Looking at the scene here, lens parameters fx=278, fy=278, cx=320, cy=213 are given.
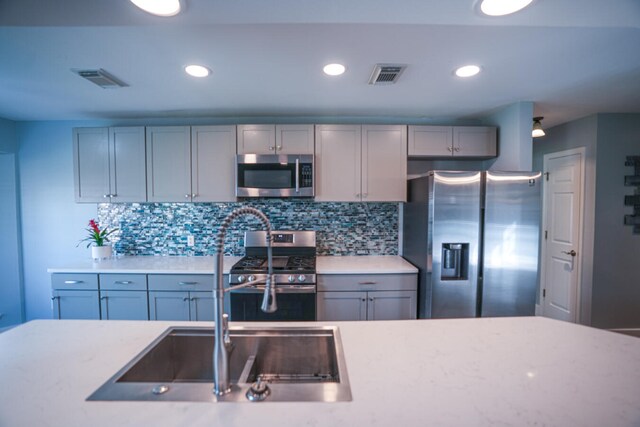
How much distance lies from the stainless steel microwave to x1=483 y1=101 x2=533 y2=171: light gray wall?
1854 mm

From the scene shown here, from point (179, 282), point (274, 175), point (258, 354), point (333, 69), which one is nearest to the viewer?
point (258, 354)

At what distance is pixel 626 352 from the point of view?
104 cm

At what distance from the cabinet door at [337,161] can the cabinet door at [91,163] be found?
211 centimetres

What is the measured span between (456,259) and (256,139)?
6.94ft

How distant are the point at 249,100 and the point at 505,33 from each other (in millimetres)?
1890

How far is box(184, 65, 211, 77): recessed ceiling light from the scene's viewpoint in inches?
72.3

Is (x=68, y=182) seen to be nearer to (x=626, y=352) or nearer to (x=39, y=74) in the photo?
(x=39, y=74)

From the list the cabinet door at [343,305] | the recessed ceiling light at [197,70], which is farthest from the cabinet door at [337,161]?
the recessed ceiling light at [197,70]

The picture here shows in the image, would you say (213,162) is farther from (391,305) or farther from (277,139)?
(391,305)

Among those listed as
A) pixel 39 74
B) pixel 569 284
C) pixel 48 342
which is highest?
pixel 39 74

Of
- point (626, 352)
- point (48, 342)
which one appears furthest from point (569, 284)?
point (48, 342)

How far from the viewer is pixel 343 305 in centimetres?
245

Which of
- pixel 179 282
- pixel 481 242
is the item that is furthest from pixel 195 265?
pixel 481 242

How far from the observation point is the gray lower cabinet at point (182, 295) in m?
2.44
